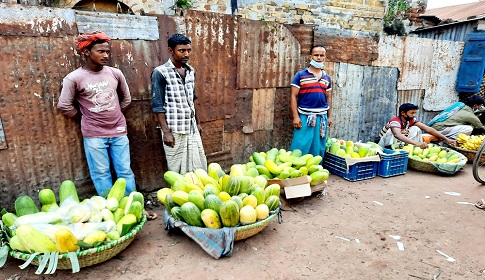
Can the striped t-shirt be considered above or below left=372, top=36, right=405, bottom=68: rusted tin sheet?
below

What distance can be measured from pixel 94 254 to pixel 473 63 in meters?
8.66

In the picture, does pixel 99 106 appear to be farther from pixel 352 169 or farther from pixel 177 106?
pixel 352 169

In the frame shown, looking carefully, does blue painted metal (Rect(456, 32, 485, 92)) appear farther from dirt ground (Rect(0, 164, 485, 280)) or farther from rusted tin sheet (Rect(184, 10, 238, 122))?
rusted tin sheet (Rect(184, 10, 238, 122))

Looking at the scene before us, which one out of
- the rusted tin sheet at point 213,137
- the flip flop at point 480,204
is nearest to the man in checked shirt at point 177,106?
the rusted tin sheet at point 213,137

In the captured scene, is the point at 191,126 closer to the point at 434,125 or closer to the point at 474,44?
the point at 434,125

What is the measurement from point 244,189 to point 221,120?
165cm

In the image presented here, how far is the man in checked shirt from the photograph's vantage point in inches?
135

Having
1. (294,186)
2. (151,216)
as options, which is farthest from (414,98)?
(151,216)

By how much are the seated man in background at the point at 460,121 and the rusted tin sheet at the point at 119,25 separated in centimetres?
588

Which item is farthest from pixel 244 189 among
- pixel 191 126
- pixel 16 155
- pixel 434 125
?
pixel 434 125

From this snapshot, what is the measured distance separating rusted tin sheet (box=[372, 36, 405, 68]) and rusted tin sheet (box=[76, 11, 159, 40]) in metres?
4.33

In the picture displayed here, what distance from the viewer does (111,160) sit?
3.66m

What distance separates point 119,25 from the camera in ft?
11.6

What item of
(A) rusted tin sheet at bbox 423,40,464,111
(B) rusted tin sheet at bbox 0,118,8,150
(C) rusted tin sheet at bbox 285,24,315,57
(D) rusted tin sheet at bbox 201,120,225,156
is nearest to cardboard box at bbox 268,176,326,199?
(D) rusted tin sheet at bbox 201,120,225,156
